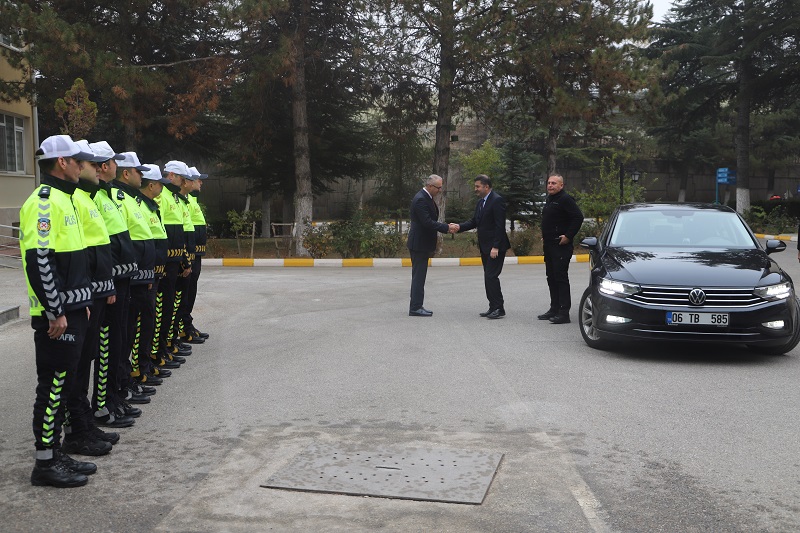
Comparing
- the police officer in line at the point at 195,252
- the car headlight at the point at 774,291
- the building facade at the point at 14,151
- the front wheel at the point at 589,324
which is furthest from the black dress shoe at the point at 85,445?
the building facade at the point at 14,151

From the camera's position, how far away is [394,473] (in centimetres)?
533

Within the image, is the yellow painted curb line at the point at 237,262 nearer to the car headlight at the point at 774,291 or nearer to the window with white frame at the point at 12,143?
the window with white frame at the point at 12,143

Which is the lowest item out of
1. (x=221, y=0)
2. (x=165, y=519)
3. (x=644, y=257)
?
(x=165, y=519)

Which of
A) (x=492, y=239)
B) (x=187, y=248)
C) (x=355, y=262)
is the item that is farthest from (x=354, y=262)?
(x=187, y=248)

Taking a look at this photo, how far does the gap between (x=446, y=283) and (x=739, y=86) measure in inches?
1086

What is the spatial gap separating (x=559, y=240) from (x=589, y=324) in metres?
2.29

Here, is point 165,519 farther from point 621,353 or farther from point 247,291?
point 247,291

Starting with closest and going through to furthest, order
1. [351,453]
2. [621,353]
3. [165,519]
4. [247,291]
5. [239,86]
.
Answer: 1. [165,519]
2. [351,453]
3. [621,353]
4. [247,291]
5. [239,86]

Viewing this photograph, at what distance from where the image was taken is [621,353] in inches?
377

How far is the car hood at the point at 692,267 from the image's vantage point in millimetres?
8977

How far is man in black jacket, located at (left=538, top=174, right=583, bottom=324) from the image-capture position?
39.2ft

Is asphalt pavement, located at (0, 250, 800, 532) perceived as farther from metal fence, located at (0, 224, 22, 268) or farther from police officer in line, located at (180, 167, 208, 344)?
metal fence, located at (0, 224, 22, 268)

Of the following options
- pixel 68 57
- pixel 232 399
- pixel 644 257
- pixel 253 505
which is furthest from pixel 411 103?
pixel 253 505

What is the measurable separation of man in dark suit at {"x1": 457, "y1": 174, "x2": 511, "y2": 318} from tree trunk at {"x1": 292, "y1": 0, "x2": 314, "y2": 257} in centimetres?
1261
